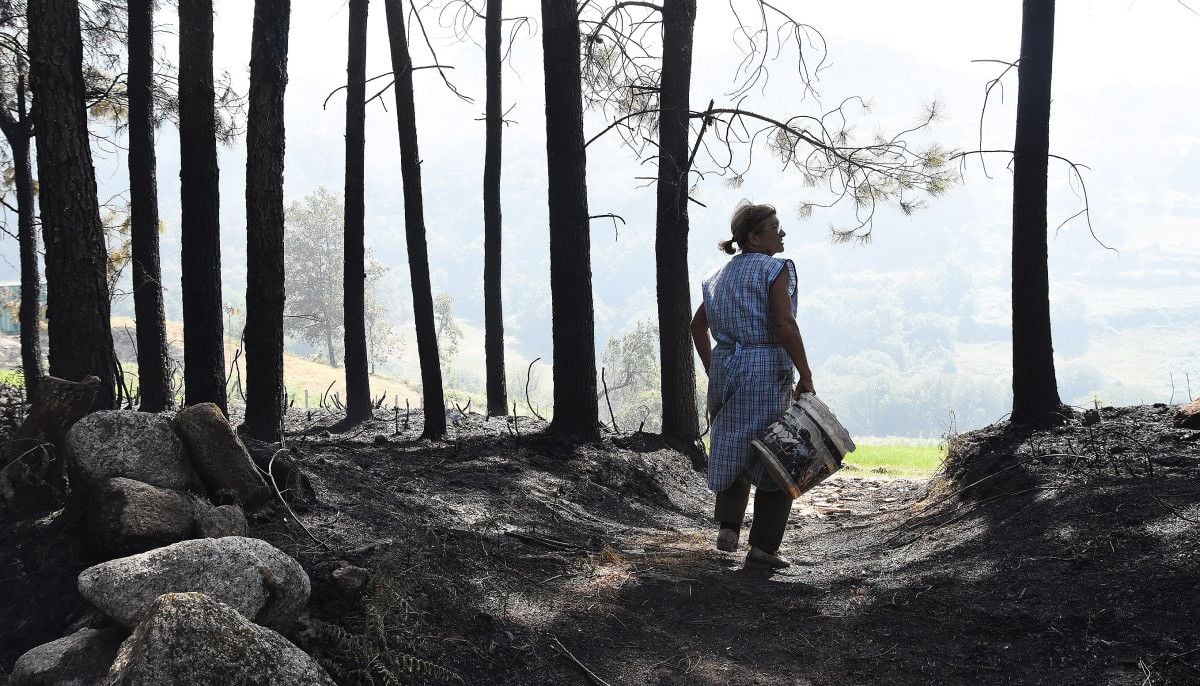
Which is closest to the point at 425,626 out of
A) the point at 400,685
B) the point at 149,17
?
the point at 400,685

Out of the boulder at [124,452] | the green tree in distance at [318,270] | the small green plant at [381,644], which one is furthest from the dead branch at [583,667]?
the green tree in distance at [318,270]

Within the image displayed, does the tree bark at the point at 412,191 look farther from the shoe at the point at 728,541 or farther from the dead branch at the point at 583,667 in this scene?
the dead branch at the point at 583,667

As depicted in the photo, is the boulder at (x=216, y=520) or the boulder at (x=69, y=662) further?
the boulder at (x=216, y=520)

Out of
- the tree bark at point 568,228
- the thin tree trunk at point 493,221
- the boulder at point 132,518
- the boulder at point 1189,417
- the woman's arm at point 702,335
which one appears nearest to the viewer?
the boulder at point 132,518

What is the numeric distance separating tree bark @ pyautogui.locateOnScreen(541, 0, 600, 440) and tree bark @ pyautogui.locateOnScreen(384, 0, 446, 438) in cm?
158

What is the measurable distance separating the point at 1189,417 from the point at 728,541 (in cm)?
351

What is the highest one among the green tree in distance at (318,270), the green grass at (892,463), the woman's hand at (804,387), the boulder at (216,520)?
the green tree in distance at (318,270)

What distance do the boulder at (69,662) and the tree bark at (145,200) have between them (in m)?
6.00

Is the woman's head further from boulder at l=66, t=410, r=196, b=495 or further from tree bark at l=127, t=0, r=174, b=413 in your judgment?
tree bark at l=127, t=0, r=174, b=413

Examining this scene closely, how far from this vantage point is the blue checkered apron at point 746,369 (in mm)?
4742

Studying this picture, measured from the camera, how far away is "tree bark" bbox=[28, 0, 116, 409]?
185 inches

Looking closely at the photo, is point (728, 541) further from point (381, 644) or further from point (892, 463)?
point (892, 463)

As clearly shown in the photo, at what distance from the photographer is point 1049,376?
281 inches

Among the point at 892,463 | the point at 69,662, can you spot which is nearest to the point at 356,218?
the point at 69,662
